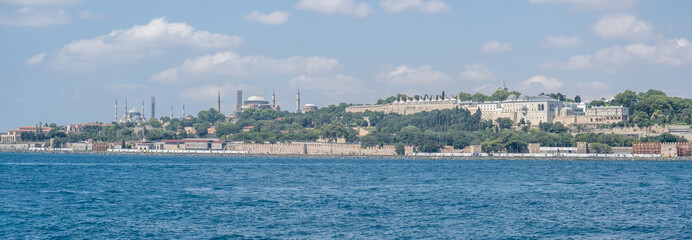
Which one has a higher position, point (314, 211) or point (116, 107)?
point (116, 107)

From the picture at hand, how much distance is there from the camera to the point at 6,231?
20031 millimetres

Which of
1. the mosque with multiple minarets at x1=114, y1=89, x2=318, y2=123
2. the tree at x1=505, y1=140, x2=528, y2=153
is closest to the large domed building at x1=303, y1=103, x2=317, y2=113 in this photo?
the mosque with multiple minarets at x1=114, y1=89, x2=318, y2=123

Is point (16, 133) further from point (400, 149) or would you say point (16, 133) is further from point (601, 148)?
point (601, 148)

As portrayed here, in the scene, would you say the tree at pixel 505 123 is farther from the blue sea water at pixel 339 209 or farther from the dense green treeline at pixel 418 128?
the blue sea water at pixel 339 209

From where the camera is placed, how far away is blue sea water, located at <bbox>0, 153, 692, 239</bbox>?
20.5 m

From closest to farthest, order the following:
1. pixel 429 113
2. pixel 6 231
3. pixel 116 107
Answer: pixel 6 231
pixel 429 113
pixel 116 107

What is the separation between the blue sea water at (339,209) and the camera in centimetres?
2047

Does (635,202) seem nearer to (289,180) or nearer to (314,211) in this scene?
(314,211)

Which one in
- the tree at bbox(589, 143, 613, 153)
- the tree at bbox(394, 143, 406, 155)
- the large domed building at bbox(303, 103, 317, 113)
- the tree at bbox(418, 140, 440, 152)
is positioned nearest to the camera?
the tree at bbox(589, 143, 613, 153)

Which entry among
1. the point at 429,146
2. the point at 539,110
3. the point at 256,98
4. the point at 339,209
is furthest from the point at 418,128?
the point at 339,209

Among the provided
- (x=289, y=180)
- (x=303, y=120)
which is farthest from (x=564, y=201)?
(x=303, y=120)

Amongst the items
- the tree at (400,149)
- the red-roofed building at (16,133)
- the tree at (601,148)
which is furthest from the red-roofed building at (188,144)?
the tree at (601,148)

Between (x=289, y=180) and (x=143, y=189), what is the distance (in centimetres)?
823

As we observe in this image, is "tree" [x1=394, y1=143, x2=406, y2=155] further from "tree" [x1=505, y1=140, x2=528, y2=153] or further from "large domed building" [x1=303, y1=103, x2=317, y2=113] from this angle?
"large domed building" [x1=303, y1=103, x2=317, y2=113]
